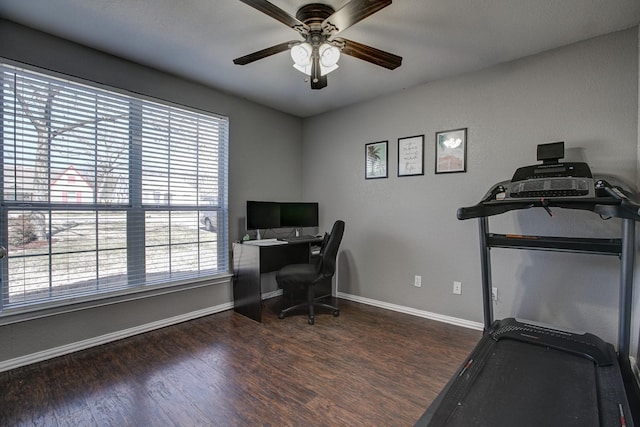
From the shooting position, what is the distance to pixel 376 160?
11.5 ft

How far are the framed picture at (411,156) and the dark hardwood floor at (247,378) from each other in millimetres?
1601

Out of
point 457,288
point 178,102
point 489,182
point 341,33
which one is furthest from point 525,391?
point 178,102

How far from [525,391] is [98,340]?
10.0ft

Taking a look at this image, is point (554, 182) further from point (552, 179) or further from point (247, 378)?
point (247, 378)

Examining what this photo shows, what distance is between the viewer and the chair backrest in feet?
9.85

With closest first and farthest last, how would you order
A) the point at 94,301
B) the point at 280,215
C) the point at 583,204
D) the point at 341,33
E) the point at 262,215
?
the point at 583,204 < the point at 341,33 < the point at 94,301 < the point at 262,215 < the point at 280,215

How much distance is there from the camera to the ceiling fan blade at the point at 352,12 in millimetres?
1473

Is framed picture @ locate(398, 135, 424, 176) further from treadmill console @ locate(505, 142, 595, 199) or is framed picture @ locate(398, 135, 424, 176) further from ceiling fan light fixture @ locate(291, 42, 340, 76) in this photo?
ceiling fan light fixture @ locate(291, 42, 340, 76)

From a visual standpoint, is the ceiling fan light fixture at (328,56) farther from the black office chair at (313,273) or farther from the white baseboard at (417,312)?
the white baseboard at (417,312)

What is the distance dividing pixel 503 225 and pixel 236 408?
255 cm

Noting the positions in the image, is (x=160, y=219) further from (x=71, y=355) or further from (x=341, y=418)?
(x=341, y=418)

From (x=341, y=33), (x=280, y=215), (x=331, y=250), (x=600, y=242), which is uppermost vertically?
(x=341, y=33)

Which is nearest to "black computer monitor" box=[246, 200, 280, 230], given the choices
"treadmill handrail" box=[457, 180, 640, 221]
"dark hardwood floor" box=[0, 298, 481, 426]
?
"dark hardwood floor" box=[0, 298, 481, 426]

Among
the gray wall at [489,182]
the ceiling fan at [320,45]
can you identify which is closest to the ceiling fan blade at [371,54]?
the ceiling fan at [320,45]
